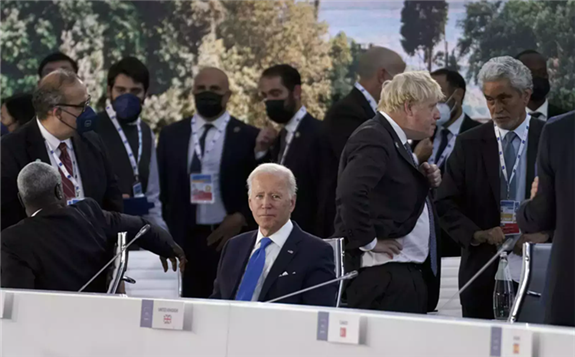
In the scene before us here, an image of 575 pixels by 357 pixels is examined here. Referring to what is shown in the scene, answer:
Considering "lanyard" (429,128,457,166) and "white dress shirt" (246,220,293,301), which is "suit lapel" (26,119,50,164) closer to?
"white dress shirt" (246,220,293,301)

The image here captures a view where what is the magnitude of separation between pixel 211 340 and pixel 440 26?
5015mm

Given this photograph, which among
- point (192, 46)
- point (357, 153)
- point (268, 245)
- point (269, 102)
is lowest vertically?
point (268, 245)

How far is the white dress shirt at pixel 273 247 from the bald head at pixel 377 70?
200 cm

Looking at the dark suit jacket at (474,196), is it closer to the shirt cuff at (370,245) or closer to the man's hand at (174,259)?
the shirt cuff at (370,245)

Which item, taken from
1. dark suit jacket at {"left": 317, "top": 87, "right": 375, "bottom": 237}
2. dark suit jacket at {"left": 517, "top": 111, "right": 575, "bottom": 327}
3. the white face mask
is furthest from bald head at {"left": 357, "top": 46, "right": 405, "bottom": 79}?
dark suit jacket at {"left": 517, "top": 111, "right": 575, "bottom": 327}

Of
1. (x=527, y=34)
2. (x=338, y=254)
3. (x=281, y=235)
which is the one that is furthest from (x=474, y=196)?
(x=527, y=34)

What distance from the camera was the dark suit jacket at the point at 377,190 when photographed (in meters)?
3.87

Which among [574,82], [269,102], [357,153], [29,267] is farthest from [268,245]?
[574,82]

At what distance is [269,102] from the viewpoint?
6.19 meters

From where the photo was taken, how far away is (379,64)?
19.1 feet

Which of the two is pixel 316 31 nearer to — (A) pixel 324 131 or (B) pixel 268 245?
(A) pixel 324 131

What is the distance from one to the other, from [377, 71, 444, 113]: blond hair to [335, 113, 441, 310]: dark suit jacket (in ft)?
0.30

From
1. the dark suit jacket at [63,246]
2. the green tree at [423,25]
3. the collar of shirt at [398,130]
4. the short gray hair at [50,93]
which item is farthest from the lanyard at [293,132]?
the collar of shirt at [398,130]

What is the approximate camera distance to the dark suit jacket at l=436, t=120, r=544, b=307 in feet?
14.6
